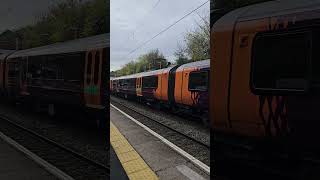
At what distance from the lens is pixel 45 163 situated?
107 inches

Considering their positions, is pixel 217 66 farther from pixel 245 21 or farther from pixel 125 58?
pixel 125 58

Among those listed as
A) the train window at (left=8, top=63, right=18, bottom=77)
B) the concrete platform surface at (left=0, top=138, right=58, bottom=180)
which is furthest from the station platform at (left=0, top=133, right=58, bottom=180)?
the train window at (left=8, top=63, right=18, bottom=77)

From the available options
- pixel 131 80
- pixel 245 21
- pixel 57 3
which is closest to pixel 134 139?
pixel 131 80

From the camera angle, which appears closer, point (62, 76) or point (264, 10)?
point (264, 10)

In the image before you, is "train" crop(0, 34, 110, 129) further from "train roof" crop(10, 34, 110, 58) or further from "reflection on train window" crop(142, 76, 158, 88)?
"reflection on train window" crop(142, 76, 158, 88)

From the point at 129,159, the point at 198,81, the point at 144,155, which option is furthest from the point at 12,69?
the point at 198,81

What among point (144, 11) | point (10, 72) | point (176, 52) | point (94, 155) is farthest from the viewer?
point (10, 72)

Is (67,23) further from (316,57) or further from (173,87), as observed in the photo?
(316,57)

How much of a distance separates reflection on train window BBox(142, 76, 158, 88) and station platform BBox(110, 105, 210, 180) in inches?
6.9

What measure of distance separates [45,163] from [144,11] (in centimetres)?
135

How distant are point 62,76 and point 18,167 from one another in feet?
2.39

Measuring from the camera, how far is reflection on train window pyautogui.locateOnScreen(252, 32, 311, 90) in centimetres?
129

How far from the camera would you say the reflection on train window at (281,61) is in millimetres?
1287

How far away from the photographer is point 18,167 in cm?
279
